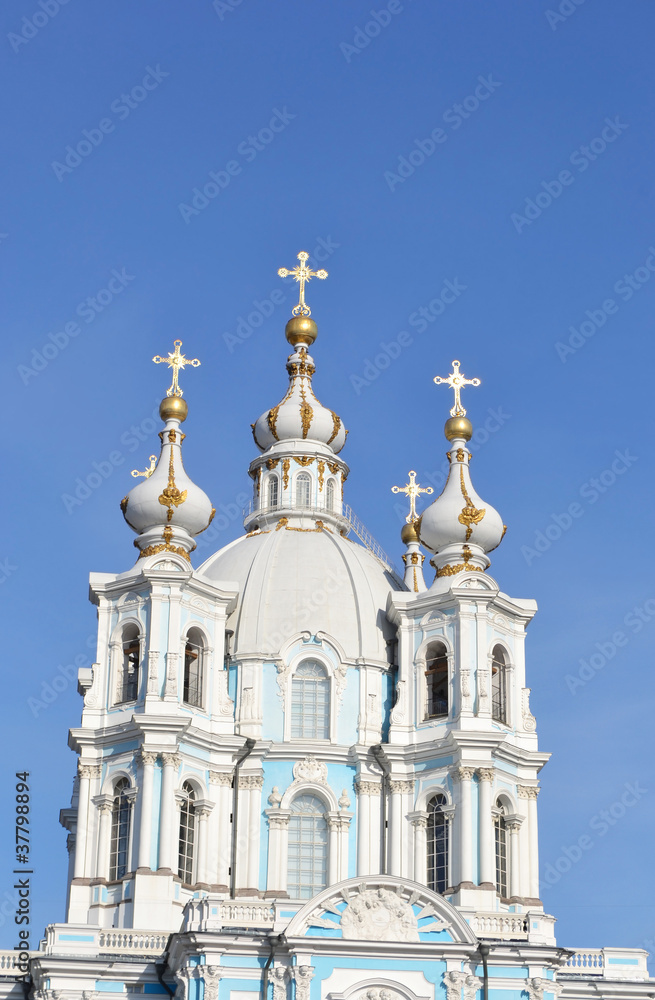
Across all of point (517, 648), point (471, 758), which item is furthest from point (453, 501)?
point (471, 758)

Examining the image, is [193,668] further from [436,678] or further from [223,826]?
[436,678]

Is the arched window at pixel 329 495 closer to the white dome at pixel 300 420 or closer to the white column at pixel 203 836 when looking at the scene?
the white dome at pixel 300 420

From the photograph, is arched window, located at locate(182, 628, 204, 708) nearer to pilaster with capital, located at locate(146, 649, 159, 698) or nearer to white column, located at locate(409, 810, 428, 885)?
pilaster with capital, located at locate(146, 649, 159, 698)

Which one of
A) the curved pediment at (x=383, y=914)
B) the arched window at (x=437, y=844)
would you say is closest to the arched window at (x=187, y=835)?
the arched window at (x=437, y=844)

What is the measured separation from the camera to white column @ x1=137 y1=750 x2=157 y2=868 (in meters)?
51.3

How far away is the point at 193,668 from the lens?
183ft

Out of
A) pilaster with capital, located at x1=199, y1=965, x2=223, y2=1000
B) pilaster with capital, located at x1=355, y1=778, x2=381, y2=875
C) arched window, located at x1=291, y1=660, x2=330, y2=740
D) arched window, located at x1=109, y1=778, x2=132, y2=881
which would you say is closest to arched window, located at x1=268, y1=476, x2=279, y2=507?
arched window, located at x1=291, y1=660, x2=330, y2=740

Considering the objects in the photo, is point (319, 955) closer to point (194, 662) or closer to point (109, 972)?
point (109, 972)

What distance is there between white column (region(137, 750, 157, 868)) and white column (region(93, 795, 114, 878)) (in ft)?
4.89

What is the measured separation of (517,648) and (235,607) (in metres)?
8.49

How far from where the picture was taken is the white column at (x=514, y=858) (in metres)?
53.6

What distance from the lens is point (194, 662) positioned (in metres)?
55.9

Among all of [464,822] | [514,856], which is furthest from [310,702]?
[514,856]

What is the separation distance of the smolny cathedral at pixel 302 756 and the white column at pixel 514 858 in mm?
48
